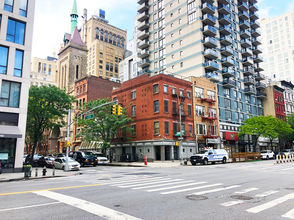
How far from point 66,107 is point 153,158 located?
15.9m

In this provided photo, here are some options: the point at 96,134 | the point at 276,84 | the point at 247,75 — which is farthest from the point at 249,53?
the point at 96,134

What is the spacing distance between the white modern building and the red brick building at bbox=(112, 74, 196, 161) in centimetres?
2047

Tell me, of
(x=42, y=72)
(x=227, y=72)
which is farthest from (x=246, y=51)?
(x=42, y=72)

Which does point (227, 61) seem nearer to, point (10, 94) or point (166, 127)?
point (166, 127)

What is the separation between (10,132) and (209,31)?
4313cm

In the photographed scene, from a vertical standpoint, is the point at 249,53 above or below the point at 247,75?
above

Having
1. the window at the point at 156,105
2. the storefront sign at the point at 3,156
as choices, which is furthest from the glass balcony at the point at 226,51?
the storefront sign at the point at 3,156

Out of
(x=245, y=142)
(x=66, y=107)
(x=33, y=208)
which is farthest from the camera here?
(x=245, y=142)

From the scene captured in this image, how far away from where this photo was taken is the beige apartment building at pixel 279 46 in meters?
98.8

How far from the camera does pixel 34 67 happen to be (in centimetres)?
14575

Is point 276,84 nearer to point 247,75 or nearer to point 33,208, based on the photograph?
point 247,75

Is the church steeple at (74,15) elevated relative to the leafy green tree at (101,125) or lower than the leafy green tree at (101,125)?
elevated

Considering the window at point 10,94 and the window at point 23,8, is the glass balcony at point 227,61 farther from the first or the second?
the window at point 10,94

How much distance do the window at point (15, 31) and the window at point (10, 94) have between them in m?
4.72
